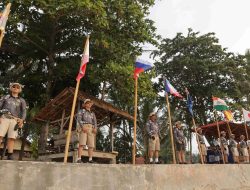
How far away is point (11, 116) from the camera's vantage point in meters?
7.54

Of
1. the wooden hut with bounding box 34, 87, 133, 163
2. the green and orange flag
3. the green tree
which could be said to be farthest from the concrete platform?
the green tree

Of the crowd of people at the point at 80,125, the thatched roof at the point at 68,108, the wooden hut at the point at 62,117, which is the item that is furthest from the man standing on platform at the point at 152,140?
the thatched roof at the point at 68,108

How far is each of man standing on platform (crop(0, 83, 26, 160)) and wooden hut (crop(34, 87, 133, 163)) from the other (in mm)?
6151

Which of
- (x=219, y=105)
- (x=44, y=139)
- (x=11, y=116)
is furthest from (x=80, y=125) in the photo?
(x=44, y=139)

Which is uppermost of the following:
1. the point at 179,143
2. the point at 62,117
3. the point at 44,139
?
the point at 62,117

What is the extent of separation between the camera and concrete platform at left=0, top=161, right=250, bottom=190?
20.8ft

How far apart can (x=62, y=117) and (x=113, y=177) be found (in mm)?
8188

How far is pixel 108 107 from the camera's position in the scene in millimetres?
15570

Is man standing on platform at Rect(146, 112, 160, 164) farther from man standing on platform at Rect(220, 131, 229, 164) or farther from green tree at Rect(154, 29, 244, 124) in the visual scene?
green tree at Rect(154, 29, 244, 124)

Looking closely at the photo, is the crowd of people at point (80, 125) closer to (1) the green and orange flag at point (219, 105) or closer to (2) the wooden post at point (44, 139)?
(1) the green and orange flag at point (219, 105)

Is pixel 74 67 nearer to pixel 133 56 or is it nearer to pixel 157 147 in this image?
pixel 133 56

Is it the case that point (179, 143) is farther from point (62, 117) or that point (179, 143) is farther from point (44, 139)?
point (44, 139)

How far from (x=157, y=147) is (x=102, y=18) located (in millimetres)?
5927

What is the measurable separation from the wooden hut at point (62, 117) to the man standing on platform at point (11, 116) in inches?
242
